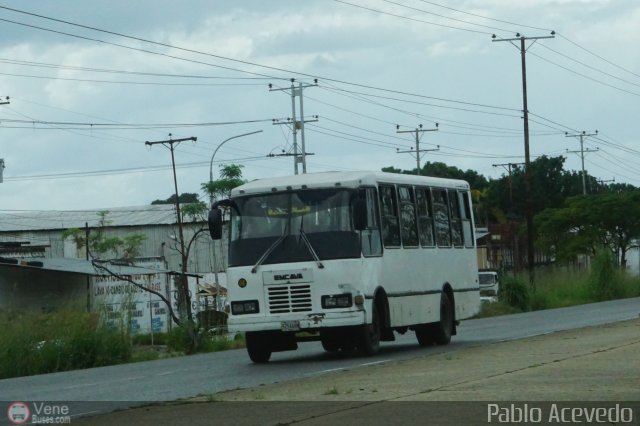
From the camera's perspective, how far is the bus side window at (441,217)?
24547 mm

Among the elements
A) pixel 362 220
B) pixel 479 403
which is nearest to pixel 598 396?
pixel 479 403

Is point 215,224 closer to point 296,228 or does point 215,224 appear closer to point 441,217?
point 296,228

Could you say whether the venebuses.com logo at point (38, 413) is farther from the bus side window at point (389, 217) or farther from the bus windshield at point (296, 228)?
the bus side window at point (389, 217)

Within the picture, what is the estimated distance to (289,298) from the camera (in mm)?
20891

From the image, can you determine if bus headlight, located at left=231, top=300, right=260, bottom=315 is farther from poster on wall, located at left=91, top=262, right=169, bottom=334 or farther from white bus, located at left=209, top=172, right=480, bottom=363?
poster on wall, located at left=91, top=262, right=169, bottom=334

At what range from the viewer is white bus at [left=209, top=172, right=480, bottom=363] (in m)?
20.8

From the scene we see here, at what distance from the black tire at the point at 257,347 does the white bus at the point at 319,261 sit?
0.06ft

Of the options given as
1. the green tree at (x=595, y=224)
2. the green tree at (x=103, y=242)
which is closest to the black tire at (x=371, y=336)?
the green tree at (x=103, y=242)

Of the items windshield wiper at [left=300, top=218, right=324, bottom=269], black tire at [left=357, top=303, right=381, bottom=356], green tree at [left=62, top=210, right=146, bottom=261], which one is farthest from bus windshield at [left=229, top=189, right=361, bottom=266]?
green tree at [left=62, top=210, right=146, bottom=261]

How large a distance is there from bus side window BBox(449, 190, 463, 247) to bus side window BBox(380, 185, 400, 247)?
2931 mm

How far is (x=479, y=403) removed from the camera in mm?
12180

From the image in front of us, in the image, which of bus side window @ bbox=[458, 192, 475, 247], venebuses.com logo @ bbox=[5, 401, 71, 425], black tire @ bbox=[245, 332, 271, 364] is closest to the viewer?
venebuses.com logo @ bbox=[5, 401, 71, 425]

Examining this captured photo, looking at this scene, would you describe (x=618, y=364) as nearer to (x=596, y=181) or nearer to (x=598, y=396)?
(x=598, y=396)

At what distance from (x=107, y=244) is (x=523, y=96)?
3083 cm
